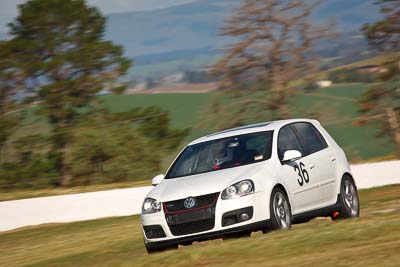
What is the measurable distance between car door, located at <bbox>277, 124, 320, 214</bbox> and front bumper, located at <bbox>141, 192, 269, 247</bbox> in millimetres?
728

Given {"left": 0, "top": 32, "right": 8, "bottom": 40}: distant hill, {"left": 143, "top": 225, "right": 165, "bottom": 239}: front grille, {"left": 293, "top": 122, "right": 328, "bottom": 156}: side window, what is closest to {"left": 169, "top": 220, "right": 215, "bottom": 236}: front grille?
{"left": 143, "top": 225, "right": 165, "bottom": 239}: front grille

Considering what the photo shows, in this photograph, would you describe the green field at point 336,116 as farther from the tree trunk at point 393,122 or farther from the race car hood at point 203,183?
the race car hood at point 203,183

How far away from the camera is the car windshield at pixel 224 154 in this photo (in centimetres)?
1379

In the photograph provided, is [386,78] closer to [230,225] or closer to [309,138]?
[309,138]

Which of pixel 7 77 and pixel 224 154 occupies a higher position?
pixel 224 154

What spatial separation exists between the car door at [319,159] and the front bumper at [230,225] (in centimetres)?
166

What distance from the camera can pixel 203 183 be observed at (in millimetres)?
13000

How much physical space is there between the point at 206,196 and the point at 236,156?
1256 millimetres

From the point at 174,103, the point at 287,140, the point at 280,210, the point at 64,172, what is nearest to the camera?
the point at 280,210

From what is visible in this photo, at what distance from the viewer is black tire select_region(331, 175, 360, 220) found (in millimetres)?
15094

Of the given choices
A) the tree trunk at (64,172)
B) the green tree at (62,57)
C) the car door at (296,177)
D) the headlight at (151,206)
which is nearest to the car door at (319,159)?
the car door at (296,177)

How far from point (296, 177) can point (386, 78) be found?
119 ft

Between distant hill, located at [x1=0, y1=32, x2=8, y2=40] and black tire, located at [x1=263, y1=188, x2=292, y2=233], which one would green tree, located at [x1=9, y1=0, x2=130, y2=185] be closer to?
distant hill, located at [x1=0, y1=32, x2=8, y2=40]

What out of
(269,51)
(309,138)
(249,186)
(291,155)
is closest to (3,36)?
(269,51)
